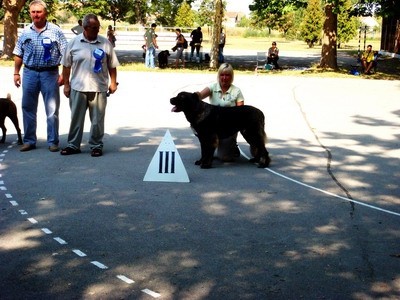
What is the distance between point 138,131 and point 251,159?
3428mm

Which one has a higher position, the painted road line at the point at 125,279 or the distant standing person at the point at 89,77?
the distant standing person at the point at 89,77

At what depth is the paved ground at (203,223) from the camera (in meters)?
4.97

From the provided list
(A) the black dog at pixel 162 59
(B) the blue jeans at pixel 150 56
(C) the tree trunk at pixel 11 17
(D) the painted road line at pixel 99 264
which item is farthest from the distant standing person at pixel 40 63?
(C) the tree trunk at pixel 11 17

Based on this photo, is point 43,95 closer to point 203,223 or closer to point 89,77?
point 89,77

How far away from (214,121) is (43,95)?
9.59 ft

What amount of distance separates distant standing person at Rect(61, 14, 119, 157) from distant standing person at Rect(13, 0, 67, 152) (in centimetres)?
31

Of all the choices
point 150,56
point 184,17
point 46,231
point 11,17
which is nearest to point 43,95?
point 46,231

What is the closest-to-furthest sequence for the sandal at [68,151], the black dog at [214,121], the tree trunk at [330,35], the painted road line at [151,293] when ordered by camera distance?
1. the painted road line at [151,293]
2. the black dog at [214,121]
3. the sandal at [68,151]
4. the tree trunk at [330,35]

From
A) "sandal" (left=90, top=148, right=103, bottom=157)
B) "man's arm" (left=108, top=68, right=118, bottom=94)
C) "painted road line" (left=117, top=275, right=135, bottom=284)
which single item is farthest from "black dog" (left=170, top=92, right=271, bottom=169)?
"painted road line" (left=117, top=275, right=135, bottom=284)

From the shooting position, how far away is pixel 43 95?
1001 cm

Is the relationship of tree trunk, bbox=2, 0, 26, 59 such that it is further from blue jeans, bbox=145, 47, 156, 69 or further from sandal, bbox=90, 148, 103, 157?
sandal, bbox=90, 148, 103, 157

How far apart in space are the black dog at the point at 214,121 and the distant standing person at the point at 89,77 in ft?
4.53

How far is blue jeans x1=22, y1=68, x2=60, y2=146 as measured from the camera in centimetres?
990

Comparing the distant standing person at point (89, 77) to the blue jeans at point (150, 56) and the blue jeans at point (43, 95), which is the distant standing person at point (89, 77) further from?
the blue jeans at point (150, 56)
